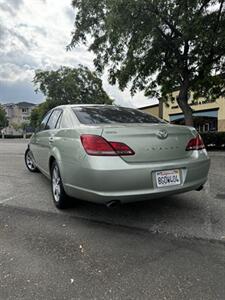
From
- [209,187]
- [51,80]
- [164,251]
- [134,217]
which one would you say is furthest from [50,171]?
[51,80]

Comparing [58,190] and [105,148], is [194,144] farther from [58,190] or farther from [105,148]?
[58,190]

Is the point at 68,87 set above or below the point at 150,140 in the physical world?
above

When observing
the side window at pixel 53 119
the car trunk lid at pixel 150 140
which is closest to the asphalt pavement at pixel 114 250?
the car trunk lid at pixel 150 140

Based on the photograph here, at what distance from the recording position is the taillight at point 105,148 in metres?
3.04

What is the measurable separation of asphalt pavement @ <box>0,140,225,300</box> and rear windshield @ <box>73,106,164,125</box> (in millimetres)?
1302

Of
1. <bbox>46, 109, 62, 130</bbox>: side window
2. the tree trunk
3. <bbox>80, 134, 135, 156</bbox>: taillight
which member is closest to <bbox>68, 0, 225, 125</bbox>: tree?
the tree trunk

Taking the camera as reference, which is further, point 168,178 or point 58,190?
point 58,190

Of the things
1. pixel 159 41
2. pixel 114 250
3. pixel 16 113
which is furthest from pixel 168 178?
pixel 16 113

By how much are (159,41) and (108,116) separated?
8.36m

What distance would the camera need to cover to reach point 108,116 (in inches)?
158

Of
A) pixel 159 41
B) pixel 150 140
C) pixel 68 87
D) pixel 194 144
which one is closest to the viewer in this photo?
pixel 150 140

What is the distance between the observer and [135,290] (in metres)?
2.15

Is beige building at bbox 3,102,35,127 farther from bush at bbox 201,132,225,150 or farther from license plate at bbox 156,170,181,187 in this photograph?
license plate at bbox 156,170,181,187

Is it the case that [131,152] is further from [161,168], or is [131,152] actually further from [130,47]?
[130,47]
